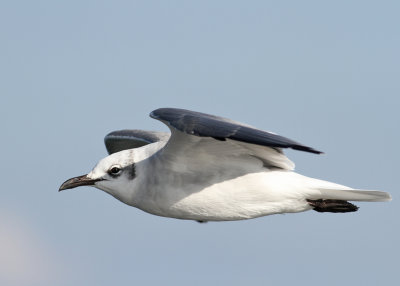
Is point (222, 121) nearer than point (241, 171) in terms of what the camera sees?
Yes

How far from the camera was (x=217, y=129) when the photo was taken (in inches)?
510

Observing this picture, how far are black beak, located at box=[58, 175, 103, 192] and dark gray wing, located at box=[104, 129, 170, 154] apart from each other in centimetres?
300

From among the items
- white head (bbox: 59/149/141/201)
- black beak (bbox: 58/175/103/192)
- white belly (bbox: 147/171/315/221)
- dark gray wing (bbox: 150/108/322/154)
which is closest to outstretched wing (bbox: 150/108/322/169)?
dark gray wing (bbox: 150/108/322/154)

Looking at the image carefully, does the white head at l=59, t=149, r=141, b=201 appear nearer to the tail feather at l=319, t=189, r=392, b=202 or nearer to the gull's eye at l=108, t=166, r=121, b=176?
the gull's eye at l=108, t=166, r=121, b=176

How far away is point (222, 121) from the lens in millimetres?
13430

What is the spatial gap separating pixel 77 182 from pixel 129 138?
3783mm

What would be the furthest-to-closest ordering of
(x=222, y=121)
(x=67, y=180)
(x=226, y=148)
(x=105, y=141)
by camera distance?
(x=105, y=141), (x=67, y=180), (x=226, y=148), (x=222, y=121)

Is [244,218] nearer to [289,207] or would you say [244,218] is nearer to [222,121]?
[289,207]

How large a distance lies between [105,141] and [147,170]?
529 cm

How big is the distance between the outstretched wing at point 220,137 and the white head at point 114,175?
961mm

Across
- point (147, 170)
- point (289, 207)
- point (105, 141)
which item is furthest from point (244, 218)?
point (105, 141)

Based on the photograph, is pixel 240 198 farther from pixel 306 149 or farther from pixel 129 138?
pixel 129 138

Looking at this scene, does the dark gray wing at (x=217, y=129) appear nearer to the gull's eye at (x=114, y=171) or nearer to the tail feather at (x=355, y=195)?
the gull's eye at (x=114, y=171)

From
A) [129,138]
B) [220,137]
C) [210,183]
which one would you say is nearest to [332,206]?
[210,183]
